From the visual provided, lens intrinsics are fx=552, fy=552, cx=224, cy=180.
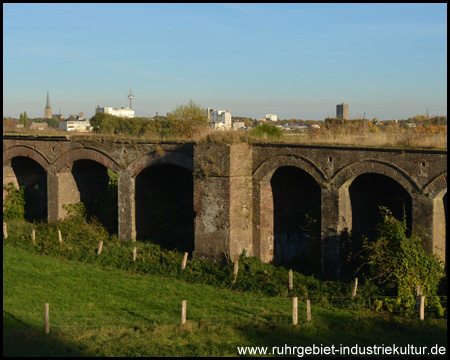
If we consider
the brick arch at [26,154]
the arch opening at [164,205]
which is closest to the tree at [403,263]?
the arch opening at [164,205]

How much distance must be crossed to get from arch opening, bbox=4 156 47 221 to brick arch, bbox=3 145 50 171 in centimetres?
62

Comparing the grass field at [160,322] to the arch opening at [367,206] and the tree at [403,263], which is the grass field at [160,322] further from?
the arch opening at [367,206]

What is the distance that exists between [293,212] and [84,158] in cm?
751

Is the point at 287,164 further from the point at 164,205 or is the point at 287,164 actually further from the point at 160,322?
the point at 160,322

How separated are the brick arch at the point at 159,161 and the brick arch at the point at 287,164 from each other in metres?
2.08

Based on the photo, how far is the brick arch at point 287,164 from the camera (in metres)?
14.2

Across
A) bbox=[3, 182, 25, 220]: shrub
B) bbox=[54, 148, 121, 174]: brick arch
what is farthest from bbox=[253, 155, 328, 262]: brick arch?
bbox=[3, 182, 25, 220]: shrub

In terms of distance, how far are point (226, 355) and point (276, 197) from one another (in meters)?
7.09

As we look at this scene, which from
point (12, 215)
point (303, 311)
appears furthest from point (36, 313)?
point (12, 215)

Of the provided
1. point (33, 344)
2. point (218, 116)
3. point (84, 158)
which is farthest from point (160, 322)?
point (218, 116)

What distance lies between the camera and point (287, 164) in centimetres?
1477

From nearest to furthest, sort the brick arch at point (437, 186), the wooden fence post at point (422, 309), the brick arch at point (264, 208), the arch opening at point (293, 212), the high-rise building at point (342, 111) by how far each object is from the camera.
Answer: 1. the wooden fence post at point (422, 309)
2. the brick arch at point (437, 186)
3. the brick arch at point (264, 208)
4. the arch opening at point (293, 212)
5. the high-rise building at point (342, 111)

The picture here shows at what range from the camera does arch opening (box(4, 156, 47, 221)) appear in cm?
2212

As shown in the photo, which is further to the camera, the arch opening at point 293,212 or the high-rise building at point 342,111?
the high-rise building at point 342,111
